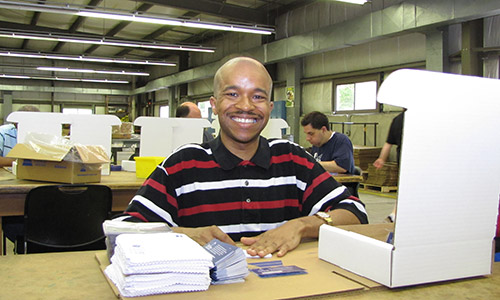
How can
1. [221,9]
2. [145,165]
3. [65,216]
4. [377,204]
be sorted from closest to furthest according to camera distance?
[65,216]
[145,165]
[377,204]
[221,9]

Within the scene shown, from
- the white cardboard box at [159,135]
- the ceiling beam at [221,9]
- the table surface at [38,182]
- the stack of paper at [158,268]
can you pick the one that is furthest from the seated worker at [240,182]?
the ceiling beam at [221,9]

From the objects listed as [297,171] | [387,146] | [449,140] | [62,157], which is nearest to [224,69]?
[297,171]

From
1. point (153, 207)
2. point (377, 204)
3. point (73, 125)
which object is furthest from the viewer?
point (377, 204)

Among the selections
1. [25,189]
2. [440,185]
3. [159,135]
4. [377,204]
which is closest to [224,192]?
[440,185]

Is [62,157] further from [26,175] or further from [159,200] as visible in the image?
[159,200]

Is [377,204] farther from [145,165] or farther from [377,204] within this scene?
[145,165]

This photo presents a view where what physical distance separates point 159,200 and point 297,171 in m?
0.53

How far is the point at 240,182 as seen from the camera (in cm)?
155

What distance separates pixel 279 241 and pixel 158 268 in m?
0.47

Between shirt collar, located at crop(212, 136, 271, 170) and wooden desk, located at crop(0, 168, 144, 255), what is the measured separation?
4.20ft

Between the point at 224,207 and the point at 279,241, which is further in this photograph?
the point at 224,207

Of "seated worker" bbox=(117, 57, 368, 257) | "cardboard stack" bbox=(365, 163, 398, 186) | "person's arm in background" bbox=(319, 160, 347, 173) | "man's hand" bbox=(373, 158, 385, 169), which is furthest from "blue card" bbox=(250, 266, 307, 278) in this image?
"cardboard stack" bbox=(365, 163, 398, 186)

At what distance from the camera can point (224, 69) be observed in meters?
1.62

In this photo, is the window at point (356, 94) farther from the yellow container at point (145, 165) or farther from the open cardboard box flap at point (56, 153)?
the open cardboard box flap at point (56, 153)
